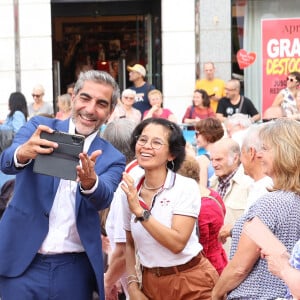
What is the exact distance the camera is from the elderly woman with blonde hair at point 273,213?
4.16 metres

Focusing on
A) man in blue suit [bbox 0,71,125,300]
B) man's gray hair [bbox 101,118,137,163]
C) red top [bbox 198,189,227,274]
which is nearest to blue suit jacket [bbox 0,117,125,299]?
man in blue suit [bbox 0,71,125,300]

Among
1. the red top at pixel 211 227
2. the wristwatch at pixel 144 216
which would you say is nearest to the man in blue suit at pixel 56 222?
the wristwatch at pixel 144 216

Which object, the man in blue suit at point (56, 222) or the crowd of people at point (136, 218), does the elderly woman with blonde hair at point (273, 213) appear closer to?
the crowd of people at point (136, 218)

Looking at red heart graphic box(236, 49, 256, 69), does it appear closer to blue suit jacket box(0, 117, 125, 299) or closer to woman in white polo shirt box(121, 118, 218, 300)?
woman in white polo shirt box(121, 118, 218, 300)

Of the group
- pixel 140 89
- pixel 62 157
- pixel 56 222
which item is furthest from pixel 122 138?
pixel 140 89

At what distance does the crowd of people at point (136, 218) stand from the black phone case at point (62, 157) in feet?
0.14

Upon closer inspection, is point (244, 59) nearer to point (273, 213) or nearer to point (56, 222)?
point (56, 222)

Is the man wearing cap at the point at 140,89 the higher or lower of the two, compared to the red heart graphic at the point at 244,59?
lower

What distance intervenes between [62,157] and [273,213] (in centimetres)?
109

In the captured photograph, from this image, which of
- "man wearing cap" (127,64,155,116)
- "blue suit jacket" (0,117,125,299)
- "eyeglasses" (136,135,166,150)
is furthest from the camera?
"man wearing cap" (127,64,155,116)

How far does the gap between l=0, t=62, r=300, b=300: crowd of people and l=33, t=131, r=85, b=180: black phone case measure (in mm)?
43

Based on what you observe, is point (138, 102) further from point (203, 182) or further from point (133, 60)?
point (203, 182)

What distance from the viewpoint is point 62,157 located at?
4.28 m

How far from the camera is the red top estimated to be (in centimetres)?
558
